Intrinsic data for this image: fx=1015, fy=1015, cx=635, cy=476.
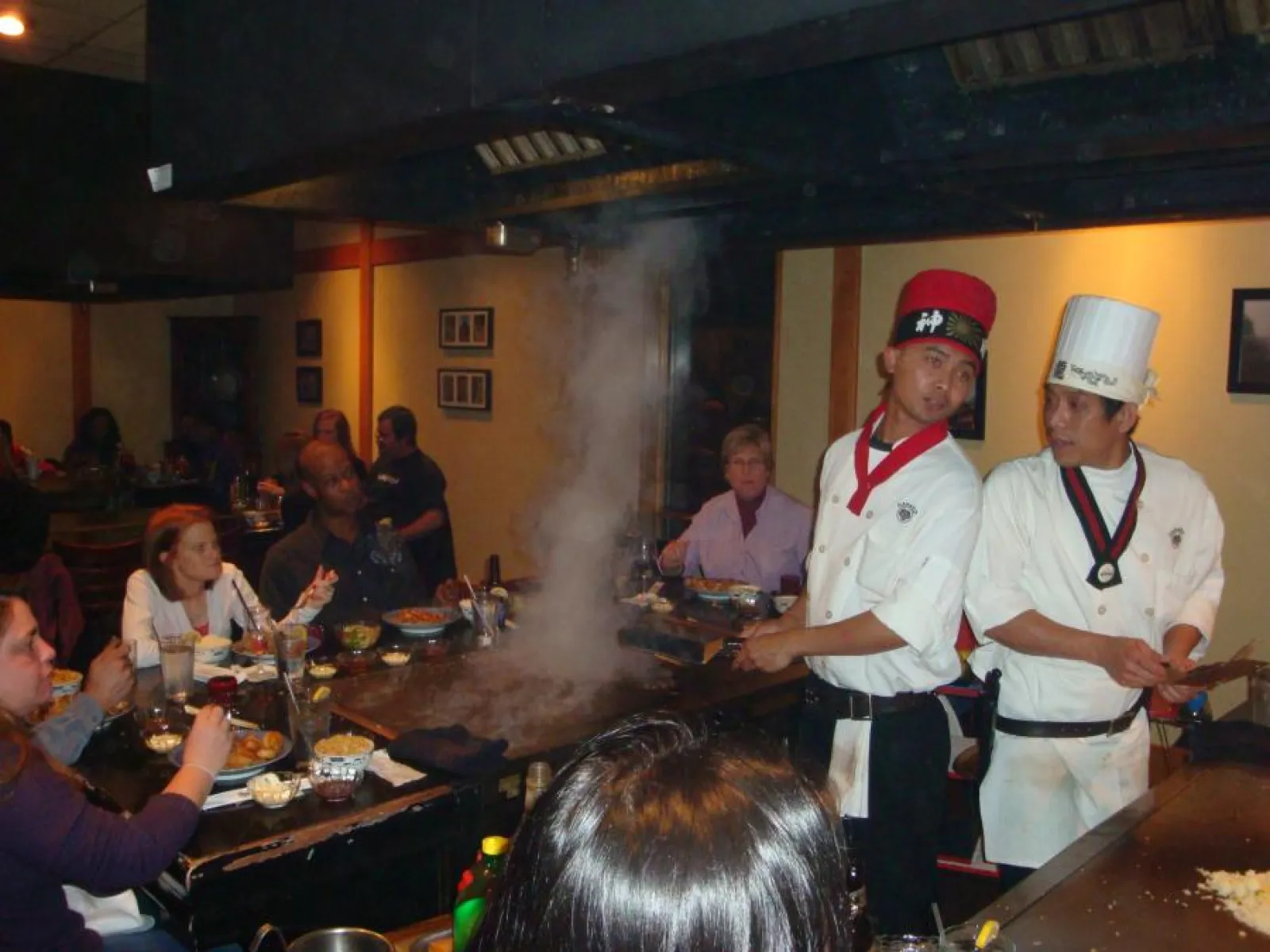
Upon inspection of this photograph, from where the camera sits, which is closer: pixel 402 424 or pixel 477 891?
pixel 477 891

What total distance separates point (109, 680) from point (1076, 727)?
2.19 m

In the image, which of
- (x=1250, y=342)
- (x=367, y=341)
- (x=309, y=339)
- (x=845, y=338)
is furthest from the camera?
(x=309, y=339)

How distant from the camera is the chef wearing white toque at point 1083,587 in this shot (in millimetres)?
2271

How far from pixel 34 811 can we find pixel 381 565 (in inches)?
81.2

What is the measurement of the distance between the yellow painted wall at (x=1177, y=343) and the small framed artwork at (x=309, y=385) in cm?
644

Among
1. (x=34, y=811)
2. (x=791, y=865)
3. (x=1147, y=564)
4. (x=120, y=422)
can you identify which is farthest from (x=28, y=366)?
(x=791, y=865)

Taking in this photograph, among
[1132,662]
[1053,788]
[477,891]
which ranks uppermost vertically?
[1132,662]

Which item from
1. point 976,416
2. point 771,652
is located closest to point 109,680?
point 771,652

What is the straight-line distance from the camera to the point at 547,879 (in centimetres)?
62

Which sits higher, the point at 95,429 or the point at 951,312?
the point at 951,312

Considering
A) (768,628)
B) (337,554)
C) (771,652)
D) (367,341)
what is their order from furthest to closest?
(367,341) → (337,554) → (768,628) → (771,652)

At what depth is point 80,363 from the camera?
10.3 m

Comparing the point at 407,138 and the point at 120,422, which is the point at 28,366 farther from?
the point at 407,138

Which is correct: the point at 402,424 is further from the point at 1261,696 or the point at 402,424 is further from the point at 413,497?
the point at 1261,696
